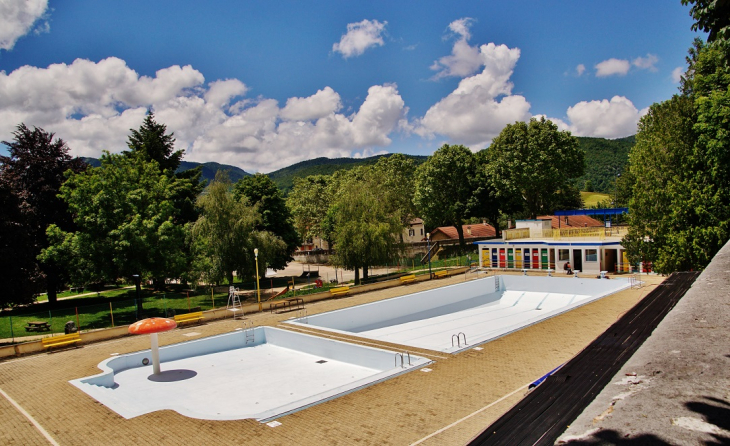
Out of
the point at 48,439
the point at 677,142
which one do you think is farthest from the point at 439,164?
the point at 48,439

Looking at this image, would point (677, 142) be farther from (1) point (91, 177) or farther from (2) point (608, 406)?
(1) point (91, 177)

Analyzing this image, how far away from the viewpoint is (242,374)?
18281 mm

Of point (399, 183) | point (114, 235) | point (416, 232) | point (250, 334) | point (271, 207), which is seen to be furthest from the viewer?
point (399, 183)

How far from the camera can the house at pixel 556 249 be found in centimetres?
3456

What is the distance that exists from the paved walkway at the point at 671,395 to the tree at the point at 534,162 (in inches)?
2048

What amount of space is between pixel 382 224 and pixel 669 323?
34.0 meters

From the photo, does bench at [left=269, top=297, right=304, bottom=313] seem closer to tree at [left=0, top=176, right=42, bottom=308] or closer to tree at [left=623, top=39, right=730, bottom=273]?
tree at [left=0, top=176, right=42, bottom=308]

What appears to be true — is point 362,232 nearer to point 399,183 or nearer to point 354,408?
point 354,408

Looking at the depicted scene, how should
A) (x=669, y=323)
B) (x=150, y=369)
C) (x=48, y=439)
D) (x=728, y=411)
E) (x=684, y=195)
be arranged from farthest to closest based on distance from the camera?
(x=684, y=195) → (x=150, y=369) → (x=48, y=439) → (x=669, y=323) → (x=728, y=411)

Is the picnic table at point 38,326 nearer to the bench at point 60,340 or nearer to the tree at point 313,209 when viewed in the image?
the bench at point 60,340

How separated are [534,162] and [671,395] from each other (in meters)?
53.6

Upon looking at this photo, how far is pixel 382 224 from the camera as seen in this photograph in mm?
37438

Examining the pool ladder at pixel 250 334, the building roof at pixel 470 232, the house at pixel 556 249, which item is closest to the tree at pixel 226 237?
the pool ladder at pixel 250 334

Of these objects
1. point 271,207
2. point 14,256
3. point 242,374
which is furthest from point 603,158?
point 14,256
